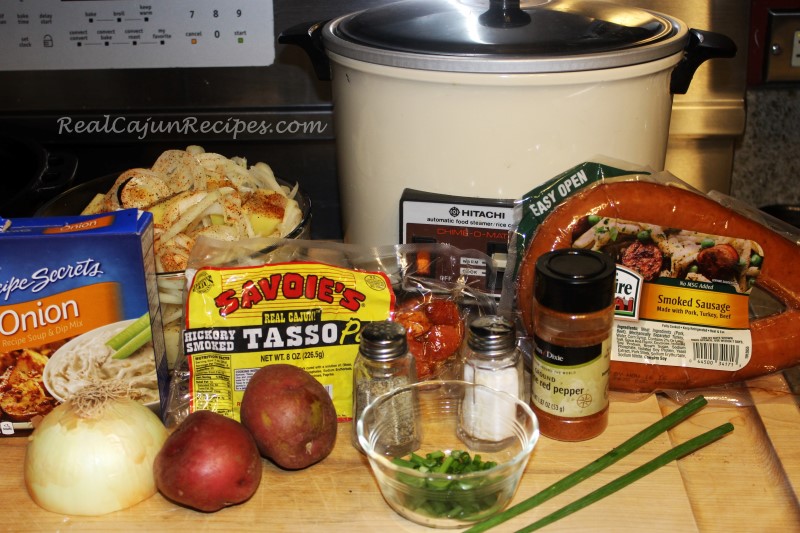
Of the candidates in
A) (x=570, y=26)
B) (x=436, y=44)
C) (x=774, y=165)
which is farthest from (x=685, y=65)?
(x=774, y=165)

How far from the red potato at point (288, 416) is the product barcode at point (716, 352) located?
41 centimetres

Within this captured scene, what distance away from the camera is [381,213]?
3.26ft

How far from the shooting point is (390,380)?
0.86 m

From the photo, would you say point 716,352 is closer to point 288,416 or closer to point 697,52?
point 697,52

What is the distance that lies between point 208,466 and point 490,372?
0.97 ft

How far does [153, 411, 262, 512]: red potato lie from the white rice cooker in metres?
0.33

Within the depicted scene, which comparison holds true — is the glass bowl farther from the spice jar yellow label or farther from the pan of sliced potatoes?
the pan of sliced potatoes

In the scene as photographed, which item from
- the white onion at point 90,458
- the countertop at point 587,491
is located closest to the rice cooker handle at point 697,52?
the countertop at point 587,491

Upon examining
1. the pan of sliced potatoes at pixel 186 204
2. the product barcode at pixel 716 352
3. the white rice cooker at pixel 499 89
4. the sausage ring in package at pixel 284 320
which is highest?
the white rice cooker at pixel 499 89

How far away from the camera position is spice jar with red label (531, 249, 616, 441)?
79 centimetres

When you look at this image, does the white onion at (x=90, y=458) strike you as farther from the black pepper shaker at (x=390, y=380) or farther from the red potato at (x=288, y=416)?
the black pepper shaker at (x=390, y=380)

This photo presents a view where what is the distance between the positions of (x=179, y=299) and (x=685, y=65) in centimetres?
63

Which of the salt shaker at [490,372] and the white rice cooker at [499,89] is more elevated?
the white rice cooker at [499,89]

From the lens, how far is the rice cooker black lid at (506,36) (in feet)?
2.77
